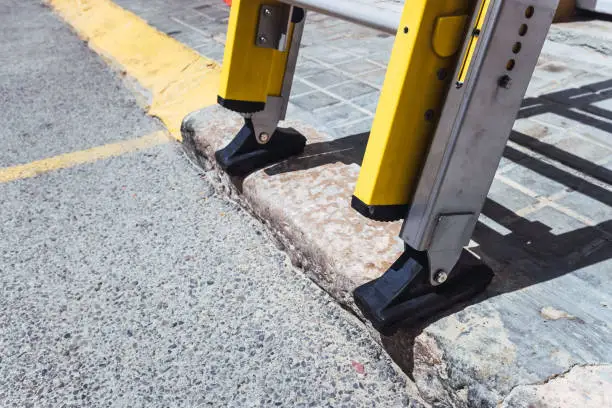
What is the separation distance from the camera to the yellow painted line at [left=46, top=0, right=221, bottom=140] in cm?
330

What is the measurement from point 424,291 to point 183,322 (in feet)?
2.42

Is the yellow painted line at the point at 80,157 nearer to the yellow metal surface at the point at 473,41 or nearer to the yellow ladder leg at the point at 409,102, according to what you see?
the yellow ladder leg at the point at 409,102

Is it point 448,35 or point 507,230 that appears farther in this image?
point 507,230

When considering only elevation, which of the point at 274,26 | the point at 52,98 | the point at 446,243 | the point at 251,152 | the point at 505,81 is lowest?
the point at 52,98

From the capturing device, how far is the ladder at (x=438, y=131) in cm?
123

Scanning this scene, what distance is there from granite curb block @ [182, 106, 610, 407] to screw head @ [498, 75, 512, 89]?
1.89 ft

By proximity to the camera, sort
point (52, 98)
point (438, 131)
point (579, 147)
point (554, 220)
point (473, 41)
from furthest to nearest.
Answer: point (52, 98) < point (579, 147) < point (554, 220) < point (438, 131) < point (473, 41)

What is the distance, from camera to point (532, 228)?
1.94 metres

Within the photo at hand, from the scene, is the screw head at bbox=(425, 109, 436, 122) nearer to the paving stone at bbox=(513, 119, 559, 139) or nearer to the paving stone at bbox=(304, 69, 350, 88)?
the paving stone at bbox=(513, 119, 559, 139)

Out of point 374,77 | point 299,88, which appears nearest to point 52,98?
point 299,88

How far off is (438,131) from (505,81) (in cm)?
18

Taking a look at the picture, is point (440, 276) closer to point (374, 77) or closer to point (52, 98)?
point (374, 77)

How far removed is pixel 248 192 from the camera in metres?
2.23

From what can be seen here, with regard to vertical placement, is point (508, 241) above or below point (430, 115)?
below
